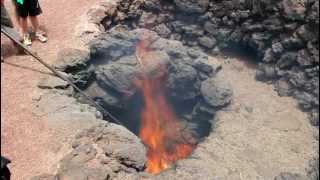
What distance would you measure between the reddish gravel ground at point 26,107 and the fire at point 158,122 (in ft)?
9.40

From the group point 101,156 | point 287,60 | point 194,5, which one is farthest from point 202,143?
point 194,5

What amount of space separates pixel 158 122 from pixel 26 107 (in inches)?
217

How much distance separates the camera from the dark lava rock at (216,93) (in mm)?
14922

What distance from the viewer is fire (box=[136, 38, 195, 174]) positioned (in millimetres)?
14523

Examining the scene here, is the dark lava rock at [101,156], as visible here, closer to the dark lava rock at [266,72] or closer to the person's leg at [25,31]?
the person's leg at [25,31]

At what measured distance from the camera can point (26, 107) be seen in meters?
11.3

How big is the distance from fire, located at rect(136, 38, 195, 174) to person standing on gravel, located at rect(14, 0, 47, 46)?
139 inches

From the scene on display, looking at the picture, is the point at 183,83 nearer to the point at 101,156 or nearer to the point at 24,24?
the point at 101,156

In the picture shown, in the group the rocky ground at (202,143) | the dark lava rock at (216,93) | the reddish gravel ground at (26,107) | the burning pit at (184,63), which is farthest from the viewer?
the dark lava rock at (216,93)

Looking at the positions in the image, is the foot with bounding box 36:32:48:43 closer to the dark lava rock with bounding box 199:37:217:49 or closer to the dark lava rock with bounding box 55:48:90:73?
the dark lava rock with bounding box 55:48:90:73

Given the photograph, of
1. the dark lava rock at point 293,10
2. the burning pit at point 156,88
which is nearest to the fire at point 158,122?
the burning pit at point 156,88

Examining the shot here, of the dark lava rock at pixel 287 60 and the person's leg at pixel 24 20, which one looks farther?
the dark lava rock at pixel 287 60

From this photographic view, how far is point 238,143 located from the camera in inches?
543

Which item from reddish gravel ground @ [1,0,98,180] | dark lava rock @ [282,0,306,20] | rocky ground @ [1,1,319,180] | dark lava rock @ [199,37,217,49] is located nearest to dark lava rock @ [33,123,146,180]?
rocky ground @ [1,1,319,180]
